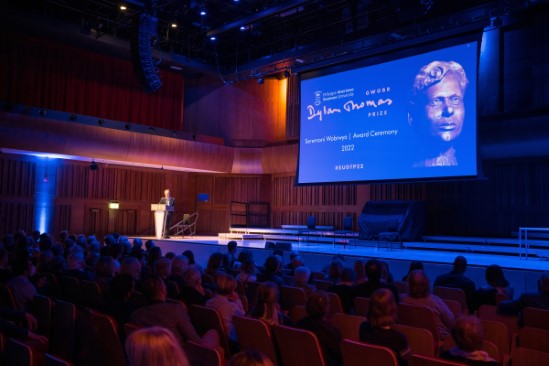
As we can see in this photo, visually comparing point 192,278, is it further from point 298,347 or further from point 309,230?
point 309,230

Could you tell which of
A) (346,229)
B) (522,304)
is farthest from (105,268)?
(346,229)

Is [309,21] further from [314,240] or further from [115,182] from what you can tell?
[115,182]

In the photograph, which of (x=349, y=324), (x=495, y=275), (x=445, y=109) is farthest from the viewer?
(x=445, y=109)

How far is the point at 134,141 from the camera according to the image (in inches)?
565

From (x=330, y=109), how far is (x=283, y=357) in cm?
995

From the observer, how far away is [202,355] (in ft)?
8.53

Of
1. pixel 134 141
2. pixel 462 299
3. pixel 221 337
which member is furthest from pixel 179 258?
pixel 134 141

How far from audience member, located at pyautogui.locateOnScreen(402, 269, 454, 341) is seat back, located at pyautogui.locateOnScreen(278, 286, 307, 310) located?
3.33 ft

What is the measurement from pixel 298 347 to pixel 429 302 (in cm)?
148

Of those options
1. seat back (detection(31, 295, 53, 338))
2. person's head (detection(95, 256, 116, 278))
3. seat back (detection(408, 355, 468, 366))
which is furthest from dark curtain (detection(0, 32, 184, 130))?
seat back (detection(408, 355, 468, 366))

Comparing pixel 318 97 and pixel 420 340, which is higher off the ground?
pixel 318 97

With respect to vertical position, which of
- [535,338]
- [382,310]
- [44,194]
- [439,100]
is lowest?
[535,338]

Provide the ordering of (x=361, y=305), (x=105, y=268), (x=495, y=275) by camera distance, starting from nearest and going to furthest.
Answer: (x=361, y=305), (x=495, y=275), (x=105, y=268)

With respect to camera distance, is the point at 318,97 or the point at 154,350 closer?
the point at 154,350
